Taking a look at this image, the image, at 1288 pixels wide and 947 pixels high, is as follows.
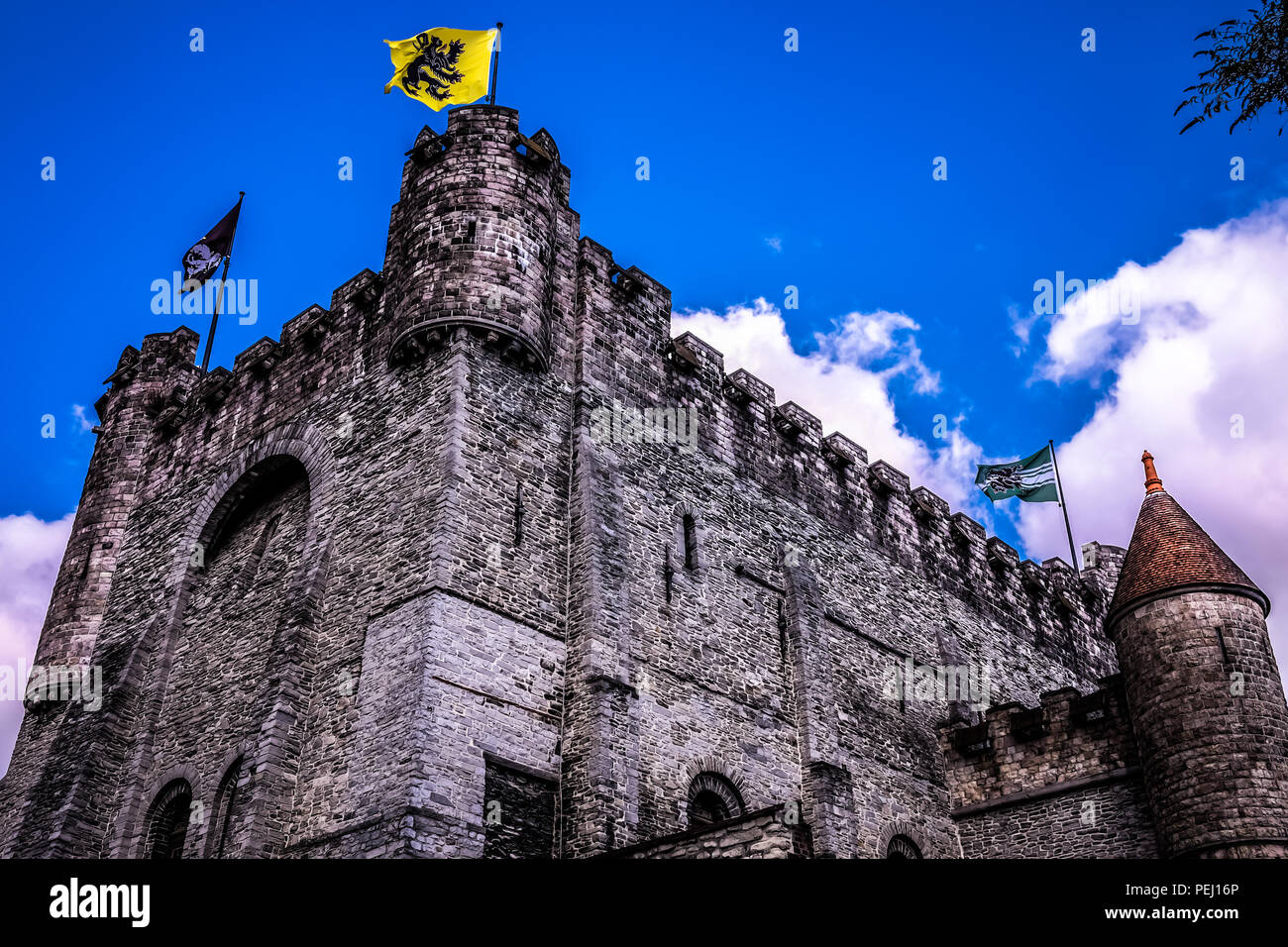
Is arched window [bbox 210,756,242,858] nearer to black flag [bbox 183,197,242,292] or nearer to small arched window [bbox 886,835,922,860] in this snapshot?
small arched window [bbox 886,835,922,860]

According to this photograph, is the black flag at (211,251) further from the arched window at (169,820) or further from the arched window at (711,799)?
the arched window at (711,799)

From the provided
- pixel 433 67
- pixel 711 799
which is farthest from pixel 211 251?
pixel 711 799

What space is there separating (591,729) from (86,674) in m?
11.5

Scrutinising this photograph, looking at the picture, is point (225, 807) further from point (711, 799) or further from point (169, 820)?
point (711, 799)

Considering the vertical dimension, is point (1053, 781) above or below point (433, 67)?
below

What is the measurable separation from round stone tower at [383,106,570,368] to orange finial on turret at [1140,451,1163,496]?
10.5 meters

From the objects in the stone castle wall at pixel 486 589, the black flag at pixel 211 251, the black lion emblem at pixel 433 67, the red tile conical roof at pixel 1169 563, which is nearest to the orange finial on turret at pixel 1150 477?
the red tile conical roof at pixel 1169 563

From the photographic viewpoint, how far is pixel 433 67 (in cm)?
2108

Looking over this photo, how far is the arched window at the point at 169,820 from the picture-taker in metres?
18.5

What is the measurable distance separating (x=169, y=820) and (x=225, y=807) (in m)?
2.06

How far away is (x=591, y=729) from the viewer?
53.1 feet

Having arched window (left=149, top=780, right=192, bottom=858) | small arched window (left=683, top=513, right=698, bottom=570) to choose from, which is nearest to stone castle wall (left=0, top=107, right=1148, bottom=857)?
small arched window (left=683, top=513, right=698, bottom=570)
